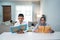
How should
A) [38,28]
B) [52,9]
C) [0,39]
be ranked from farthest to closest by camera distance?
1. [52,9]
2. [38,28]
3. [0,39]

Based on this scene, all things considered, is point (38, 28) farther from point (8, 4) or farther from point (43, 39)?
point (8, 4)

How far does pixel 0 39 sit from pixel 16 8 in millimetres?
5045

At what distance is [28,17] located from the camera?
6262 millimetres

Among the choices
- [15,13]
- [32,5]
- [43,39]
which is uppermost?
[32,5]

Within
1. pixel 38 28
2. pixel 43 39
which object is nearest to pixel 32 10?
pixel 38 28

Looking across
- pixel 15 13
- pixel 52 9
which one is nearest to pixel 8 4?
pixel 15 13

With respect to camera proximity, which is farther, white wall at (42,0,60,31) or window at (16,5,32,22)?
window at (16,5,32,22)

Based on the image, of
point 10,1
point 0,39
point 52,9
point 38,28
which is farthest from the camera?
point 10,1

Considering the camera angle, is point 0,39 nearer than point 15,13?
Yes

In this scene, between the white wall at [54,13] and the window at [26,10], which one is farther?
the window at [26,10]

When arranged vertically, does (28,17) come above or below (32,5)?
below

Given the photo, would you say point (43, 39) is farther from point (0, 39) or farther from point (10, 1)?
point (10, 1)

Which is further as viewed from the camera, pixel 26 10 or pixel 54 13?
pixel 26 10

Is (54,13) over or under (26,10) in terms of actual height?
under
